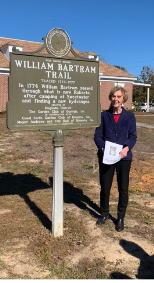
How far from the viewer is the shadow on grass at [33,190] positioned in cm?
488

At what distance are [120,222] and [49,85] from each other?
200 cm

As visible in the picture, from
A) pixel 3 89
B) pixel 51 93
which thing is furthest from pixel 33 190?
pixel 3 89

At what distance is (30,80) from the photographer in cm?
362

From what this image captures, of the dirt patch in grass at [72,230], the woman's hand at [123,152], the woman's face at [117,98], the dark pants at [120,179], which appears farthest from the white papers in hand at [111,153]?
the dirt patch in grass at [72,230]

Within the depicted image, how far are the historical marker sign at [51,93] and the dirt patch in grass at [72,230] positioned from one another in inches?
53.8

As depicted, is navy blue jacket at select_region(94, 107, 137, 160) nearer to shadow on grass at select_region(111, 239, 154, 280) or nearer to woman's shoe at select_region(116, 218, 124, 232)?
woman's shoe at select_region(116, 218, 124, 232)

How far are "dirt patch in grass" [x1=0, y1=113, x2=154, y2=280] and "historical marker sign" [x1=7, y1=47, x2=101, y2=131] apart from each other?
1365 mm

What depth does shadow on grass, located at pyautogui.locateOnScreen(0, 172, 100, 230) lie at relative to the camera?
488 centimetres

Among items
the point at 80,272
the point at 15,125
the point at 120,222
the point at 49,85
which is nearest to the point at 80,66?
the point at 49,85

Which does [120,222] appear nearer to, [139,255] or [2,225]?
[139,255]

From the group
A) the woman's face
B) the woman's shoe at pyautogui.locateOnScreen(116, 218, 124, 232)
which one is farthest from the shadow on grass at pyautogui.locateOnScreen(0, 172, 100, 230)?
the woman's face

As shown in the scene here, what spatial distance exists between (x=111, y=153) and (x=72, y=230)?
112 centimetres

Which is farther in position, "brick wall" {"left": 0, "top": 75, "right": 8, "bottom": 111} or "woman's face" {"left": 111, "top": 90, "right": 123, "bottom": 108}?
"brick wall" {"left": 0, "top": 75, "right": 8, "bottom": 111}

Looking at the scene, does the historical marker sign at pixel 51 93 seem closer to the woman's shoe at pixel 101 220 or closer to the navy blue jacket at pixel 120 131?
the navy blue jacket at pixel 120 131
